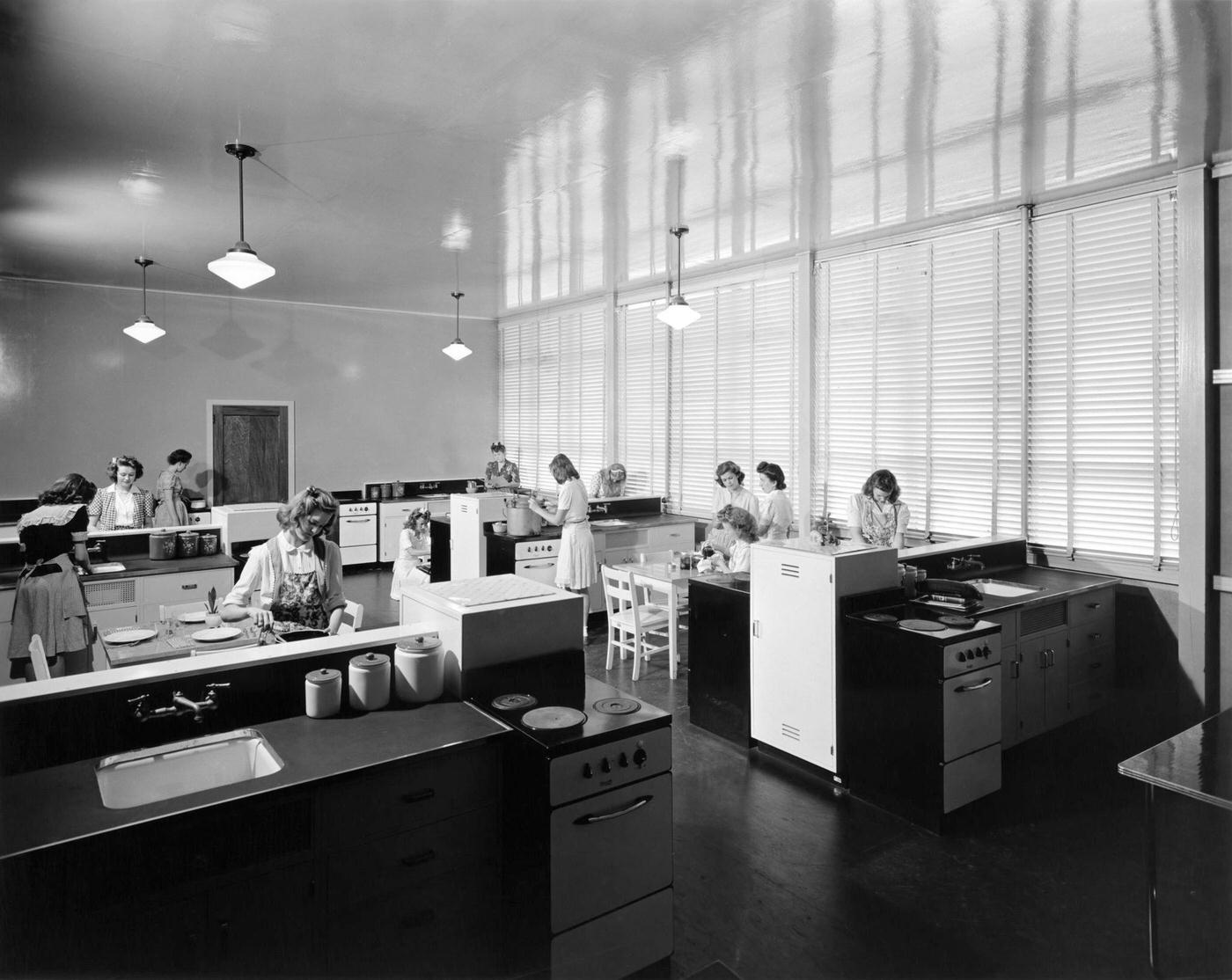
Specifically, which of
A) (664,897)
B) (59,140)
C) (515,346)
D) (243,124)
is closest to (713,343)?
(515,346)

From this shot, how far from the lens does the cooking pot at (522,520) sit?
7.27 meters

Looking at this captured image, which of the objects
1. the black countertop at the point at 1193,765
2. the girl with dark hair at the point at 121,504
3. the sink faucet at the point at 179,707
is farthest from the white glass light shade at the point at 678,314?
the girl with dark hair at the point at 121,504

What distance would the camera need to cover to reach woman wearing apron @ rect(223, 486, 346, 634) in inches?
159

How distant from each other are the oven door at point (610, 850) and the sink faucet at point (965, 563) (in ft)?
11.1

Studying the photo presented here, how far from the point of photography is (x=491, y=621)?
284cm

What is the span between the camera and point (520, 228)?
21.4 ft

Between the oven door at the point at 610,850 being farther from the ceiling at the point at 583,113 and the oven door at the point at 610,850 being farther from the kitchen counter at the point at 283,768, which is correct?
the ceiling at the point at 583,113

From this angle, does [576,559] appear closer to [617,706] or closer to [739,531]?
[739,531]

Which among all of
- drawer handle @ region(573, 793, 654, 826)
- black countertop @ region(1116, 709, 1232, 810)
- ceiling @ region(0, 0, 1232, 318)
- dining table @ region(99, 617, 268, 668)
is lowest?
drawer handle @ region(573, 793, 654, 826)

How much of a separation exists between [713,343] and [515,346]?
14.5ft

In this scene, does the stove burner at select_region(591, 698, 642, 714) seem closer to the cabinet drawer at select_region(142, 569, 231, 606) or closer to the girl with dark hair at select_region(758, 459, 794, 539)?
the cabinet drawer at select_region(142, 569, 231, 606)

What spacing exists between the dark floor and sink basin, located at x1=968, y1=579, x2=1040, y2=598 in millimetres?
921

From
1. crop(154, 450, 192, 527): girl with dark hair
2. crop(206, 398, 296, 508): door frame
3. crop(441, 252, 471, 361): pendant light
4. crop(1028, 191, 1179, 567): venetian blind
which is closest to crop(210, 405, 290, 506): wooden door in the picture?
crop(206, 398, 296, 508): door frame

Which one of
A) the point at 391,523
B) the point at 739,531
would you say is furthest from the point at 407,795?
the point at 391,523
